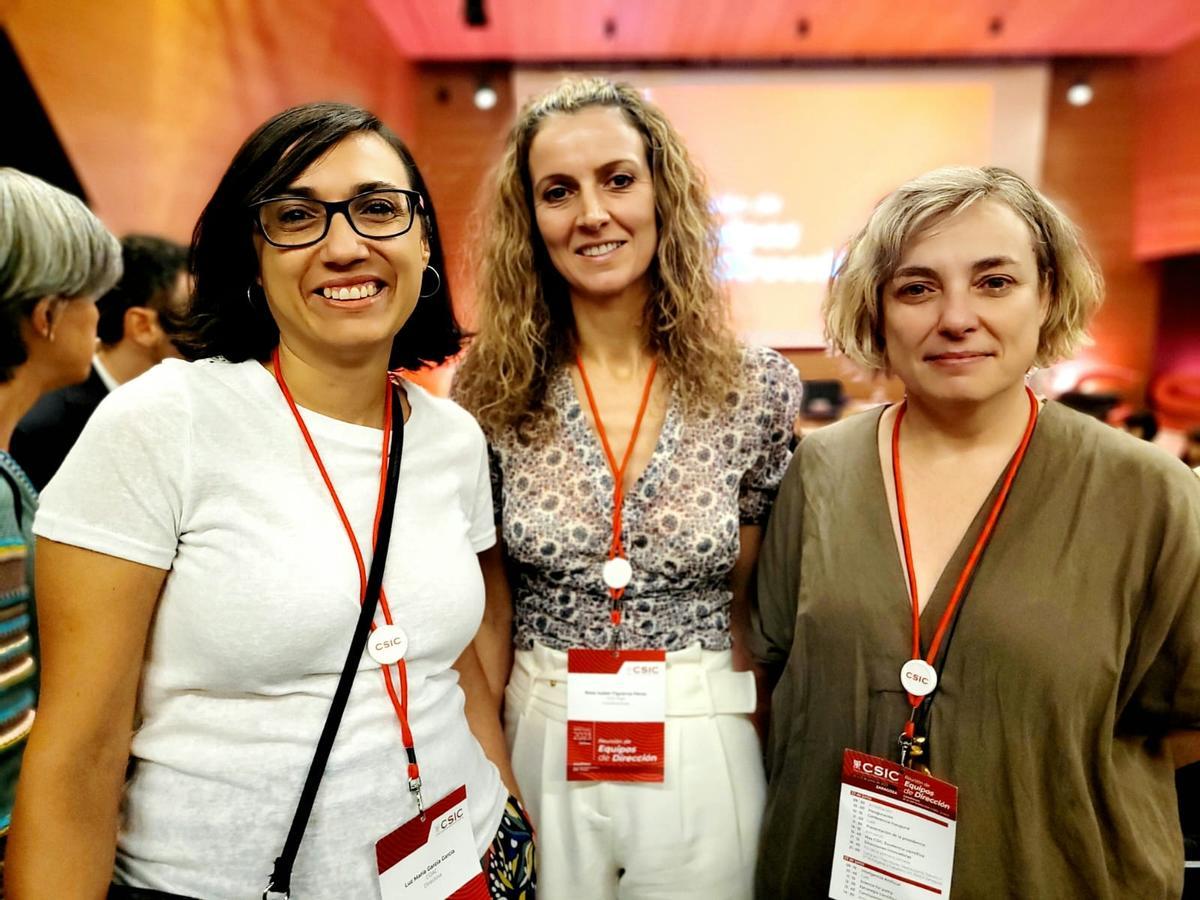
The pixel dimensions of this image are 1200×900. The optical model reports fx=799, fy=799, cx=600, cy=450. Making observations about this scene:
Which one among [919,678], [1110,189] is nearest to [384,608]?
[919,678]

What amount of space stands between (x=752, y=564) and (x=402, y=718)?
2.88ft

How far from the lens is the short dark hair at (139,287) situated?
260 centimetres

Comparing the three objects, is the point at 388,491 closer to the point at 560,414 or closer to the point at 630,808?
the point at 560,414

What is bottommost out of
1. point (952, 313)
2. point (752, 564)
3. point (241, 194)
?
point (752, 564)

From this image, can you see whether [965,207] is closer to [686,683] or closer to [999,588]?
[999,588]

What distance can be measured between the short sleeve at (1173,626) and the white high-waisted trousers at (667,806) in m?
0.67

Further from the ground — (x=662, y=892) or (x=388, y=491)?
(x=388, y=491)

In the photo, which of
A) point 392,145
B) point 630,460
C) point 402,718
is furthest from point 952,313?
point 402,718

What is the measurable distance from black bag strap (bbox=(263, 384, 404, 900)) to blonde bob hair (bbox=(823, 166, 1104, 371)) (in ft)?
2.82

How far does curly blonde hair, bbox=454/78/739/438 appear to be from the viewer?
1667mm

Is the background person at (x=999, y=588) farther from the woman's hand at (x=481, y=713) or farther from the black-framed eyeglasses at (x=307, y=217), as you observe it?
the black-framed eyeglasses at (x=307, y=217)

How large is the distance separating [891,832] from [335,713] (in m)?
0.87

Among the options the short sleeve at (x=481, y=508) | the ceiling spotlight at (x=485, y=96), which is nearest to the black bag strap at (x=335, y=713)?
the short sleeve at (x=481, y=508)

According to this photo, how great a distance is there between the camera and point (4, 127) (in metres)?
2.80
